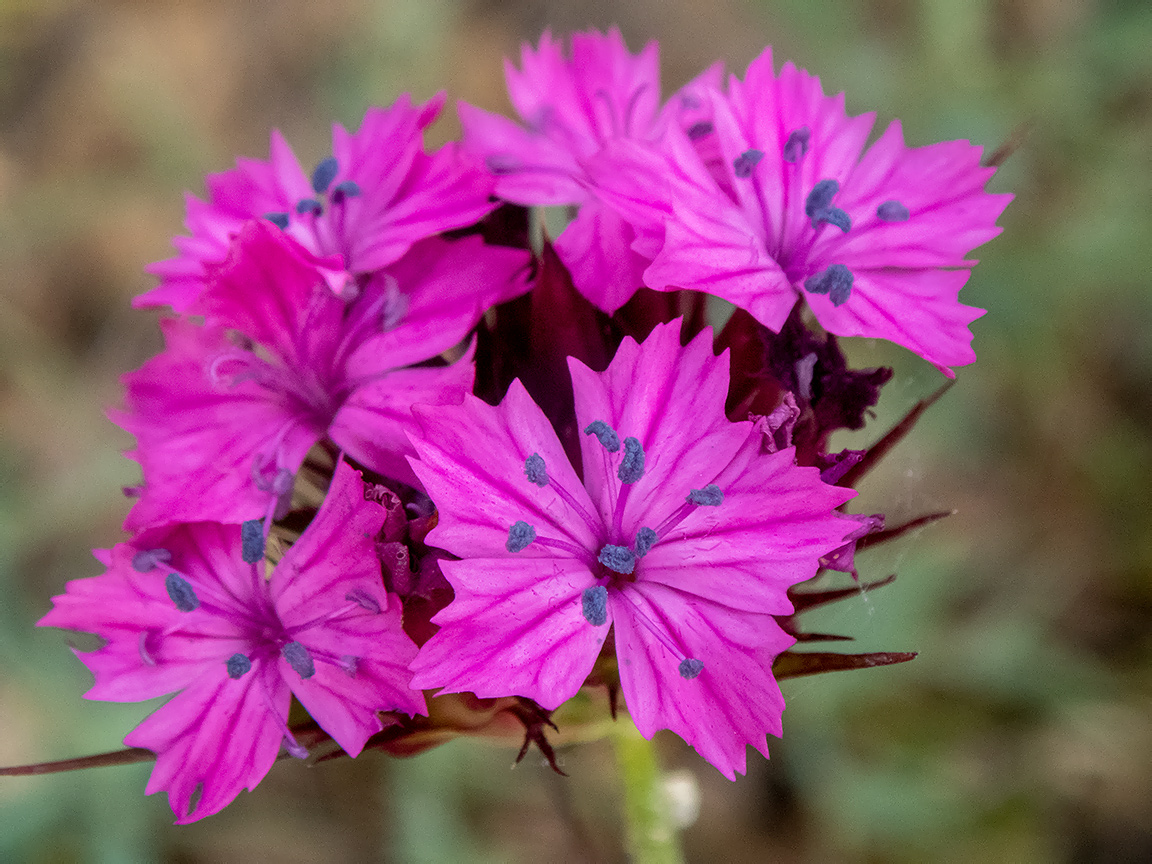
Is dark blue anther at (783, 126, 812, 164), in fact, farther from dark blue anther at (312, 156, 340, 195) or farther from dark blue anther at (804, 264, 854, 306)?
dark blue anther at (312, 156, 340, 195)

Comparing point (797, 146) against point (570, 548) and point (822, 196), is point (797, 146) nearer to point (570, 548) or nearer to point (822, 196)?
point (822, 196)

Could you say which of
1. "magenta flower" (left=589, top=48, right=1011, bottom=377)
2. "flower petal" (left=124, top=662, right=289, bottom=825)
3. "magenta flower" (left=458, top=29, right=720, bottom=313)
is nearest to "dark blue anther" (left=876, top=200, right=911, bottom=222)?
"magenta flower" (left=589, top=48, right=1011, bottom=377)

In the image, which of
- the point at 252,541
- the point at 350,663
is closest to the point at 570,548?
the point at 350,663

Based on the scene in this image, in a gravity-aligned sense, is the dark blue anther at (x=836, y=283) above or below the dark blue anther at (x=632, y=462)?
above

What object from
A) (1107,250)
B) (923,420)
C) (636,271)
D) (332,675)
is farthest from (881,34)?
(332,675)

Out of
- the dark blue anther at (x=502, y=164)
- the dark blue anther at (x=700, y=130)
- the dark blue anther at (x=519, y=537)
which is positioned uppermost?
the dark blue anther at (x=700, y=130)

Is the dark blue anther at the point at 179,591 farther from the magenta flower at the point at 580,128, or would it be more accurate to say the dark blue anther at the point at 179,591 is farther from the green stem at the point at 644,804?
the green stem at the point at 644,804

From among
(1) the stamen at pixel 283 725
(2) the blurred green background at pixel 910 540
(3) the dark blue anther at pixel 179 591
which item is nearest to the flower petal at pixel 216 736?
(1) the stamen at pixel 283 725

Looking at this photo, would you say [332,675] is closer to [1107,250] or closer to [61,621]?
[61,621]
